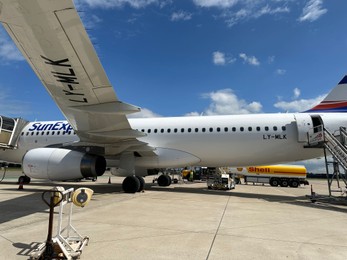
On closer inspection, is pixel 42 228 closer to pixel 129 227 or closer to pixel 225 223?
pixel 129 227

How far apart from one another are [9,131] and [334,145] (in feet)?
52.0

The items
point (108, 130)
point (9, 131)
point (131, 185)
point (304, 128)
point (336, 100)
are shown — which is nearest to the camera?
point (108, 130)

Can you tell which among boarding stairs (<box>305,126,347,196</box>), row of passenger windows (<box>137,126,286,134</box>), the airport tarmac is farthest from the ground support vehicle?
the airport tarmac

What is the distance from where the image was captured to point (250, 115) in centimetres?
1251

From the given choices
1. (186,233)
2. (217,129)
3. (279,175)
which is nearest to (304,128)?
(217,129)

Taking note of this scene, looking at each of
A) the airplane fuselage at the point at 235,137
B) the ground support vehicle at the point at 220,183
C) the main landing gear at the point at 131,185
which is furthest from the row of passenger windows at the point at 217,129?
the ground support vehicle at the point at 220,183

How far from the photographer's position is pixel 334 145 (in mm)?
10070

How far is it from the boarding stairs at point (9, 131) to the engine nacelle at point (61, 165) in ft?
17.9

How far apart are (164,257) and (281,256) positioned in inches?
62.0

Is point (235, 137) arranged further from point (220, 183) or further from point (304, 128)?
point (220, 183)

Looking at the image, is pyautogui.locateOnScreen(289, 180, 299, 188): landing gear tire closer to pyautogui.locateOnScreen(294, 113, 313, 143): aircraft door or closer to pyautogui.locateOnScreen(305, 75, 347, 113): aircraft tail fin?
pyautogui.locateOnScreen(305, 75, 347, 113): aircraft tail fin

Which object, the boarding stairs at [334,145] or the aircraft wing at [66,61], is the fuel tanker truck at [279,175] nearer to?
the boarding stairs at [334,145]

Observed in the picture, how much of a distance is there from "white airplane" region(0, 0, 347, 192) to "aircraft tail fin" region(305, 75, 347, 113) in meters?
0.04

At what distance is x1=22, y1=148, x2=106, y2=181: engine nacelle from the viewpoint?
1012cm
